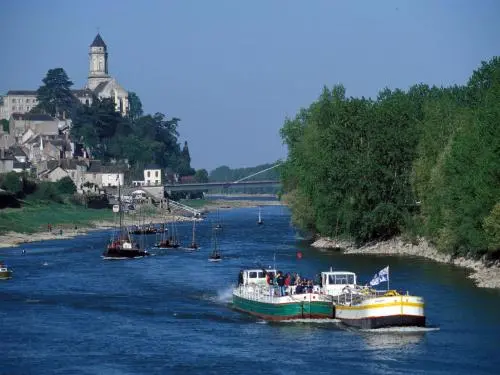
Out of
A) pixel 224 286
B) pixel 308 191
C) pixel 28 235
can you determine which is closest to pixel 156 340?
pixel 224 286

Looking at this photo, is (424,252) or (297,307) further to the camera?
(424,252)

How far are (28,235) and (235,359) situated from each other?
100006mm

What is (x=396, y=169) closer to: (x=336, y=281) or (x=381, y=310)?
(x=336, y=281)

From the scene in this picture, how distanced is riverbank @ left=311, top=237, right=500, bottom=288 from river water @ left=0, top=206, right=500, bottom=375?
1.52 metres

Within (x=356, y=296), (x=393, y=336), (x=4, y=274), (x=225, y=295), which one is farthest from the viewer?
(x=4, y=274)

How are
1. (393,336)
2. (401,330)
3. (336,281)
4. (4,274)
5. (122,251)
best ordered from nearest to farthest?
(393,336)
(401,330)
(336,281)
(4,274)
(122,251)

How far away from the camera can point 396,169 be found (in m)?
129

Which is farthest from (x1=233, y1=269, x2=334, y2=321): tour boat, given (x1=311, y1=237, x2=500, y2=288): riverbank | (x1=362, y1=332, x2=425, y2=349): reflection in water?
(x1=311, y1=237, x2=500, y2=288): riverbank

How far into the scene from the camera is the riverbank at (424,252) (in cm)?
9550

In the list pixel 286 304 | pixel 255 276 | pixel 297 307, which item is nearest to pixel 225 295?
pixel 255 276

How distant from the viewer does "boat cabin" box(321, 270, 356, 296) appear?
3210 inches

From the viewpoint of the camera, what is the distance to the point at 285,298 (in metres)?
78.7

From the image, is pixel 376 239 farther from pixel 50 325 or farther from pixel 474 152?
pixel 50 325

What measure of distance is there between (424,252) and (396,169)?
11.6 m
